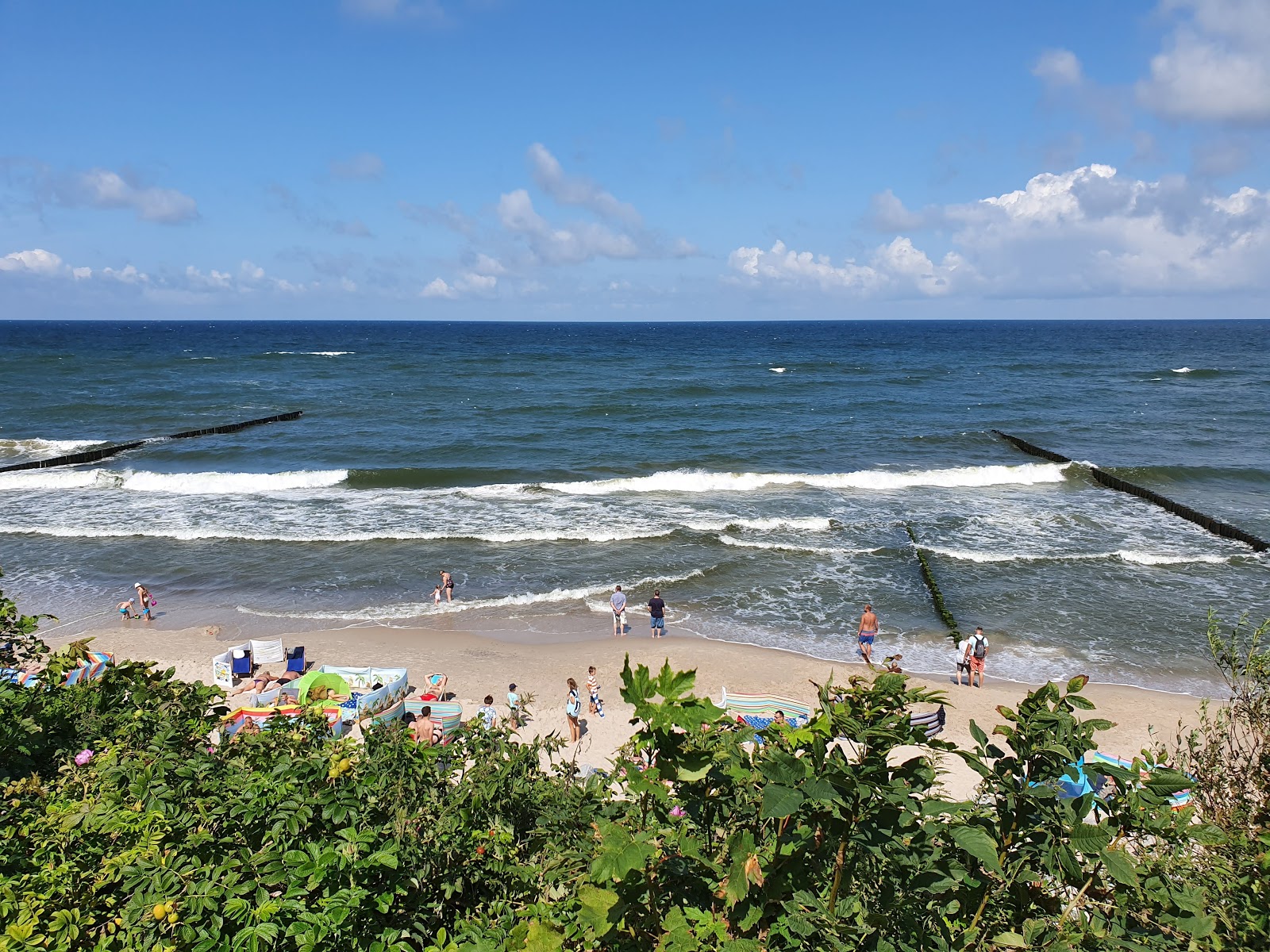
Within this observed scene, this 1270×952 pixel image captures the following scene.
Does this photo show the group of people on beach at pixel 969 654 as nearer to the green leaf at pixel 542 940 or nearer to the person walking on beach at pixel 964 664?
the person walking on beach at pixel 964 664

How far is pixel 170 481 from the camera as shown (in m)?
31.7

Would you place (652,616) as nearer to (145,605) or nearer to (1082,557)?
(145,605)

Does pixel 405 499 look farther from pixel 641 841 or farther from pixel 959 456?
pixel 641 841

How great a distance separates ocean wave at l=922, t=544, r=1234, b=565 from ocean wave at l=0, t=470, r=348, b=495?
2390 centimetres

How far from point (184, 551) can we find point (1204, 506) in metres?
33.6

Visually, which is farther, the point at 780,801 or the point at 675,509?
the point at 675,509

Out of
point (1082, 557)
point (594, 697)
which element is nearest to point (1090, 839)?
point (594, 697)

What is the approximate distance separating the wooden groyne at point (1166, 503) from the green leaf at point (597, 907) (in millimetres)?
26328

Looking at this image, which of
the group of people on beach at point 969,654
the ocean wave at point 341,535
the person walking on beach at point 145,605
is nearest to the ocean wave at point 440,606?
the person walking on beach at point 145,605

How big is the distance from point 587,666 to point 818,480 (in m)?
18.3

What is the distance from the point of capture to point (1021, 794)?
10.7 feet

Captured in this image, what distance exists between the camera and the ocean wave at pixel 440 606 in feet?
62.4

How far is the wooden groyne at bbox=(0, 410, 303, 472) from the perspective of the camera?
3306 cm

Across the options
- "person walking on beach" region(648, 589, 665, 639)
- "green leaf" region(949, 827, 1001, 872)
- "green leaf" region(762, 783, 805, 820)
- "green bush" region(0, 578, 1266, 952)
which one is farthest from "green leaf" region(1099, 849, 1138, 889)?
"person walking on beach" region(648, 589, 665, 639)
